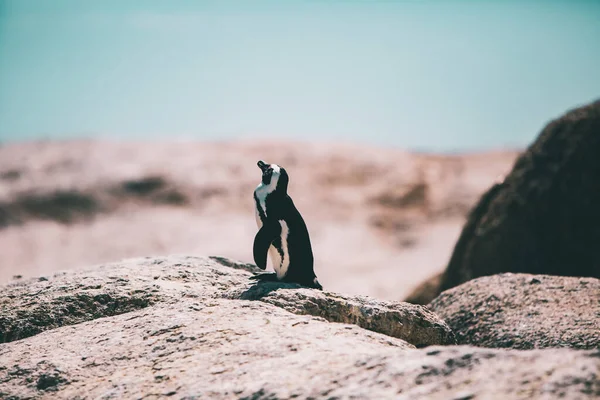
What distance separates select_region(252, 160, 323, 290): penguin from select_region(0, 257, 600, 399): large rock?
0.35 m

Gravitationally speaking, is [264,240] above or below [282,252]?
above

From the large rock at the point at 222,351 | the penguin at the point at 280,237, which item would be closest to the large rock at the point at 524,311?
the large rock at the point at 222,351

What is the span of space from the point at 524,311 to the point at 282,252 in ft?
8.16

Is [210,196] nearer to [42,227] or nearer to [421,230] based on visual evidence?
[42,227]

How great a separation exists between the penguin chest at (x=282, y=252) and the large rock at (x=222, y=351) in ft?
1.17

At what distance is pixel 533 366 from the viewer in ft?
11.6

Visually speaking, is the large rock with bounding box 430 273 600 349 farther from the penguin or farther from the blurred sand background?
the blurred sand background

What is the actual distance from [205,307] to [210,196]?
20126 mm

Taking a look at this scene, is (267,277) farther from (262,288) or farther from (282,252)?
(262,288)

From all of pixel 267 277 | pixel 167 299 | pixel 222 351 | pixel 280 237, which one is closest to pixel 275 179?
pixel 280 237

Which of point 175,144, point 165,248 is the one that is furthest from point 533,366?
point 175,144

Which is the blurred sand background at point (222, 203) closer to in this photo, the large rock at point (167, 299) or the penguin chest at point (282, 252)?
the large rock at point (167, 299)

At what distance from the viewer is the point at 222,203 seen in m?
25.2

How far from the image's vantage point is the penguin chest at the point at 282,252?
6223 mm
